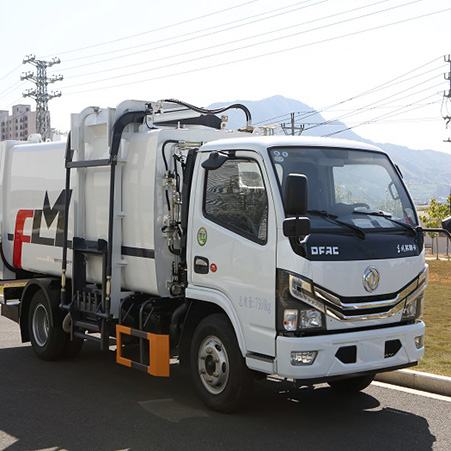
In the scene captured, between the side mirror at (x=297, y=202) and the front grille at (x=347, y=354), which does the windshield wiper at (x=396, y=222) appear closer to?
the side mirror at (x=297, y=202)

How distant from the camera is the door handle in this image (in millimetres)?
6707

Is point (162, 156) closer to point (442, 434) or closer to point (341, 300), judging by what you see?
point (341, 300)

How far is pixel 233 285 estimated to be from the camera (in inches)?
252

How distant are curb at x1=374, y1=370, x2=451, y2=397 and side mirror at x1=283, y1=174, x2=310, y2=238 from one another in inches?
108

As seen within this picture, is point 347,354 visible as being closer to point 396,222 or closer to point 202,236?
point 396,222

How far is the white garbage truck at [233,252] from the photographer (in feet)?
19.5

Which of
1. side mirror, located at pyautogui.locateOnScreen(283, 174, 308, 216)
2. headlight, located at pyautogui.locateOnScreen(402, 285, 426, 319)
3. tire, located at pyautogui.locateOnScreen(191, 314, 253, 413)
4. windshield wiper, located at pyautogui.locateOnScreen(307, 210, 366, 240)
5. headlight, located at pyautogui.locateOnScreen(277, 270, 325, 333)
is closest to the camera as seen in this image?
side mirror, located at pyautogui.locateOnScreen(283, 174, 308, 216)

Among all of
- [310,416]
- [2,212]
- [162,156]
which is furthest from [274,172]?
[2,212]

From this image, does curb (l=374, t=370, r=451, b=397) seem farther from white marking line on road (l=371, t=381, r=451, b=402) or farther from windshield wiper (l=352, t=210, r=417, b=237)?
windshield wiper (l=352, t=210, r=417, b=237)

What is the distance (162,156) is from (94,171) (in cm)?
136

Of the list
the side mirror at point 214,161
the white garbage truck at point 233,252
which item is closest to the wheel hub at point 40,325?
the white garbage truck at point 233,252

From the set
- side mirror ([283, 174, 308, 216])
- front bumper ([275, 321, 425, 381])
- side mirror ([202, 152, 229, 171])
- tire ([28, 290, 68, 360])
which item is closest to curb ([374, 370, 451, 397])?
front bumper ([275, 321, 425, 381])

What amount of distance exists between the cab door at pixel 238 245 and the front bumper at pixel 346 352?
19 cm

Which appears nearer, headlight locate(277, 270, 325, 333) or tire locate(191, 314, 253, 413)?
headlight locate(277, 270, 325, 333)
